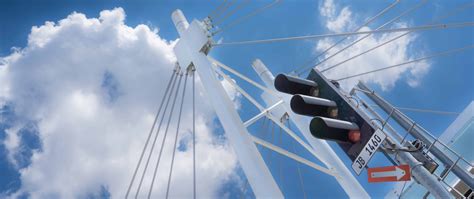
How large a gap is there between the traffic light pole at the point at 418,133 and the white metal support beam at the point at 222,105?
2.16m

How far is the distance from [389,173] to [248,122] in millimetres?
5627

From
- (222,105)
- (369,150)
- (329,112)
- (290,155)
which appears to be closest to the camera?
(369,150)

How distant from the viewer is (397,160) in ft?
13.3

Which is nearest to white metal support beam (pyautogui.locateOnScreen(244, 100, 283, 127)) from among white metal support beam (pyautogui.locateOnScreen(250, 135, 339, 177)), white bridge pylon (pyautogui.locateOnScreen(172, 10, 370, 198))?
white bridge pylon (pyautogui.locateOnScreen(172, 10, 370, 198))

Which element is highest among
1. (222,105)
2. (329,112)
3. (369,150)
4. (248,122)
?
(329,112)

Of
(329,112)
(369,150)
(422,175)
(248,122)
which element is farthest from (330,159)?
(422,175)

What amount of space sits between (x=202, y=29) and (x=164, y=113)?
2.98 metres

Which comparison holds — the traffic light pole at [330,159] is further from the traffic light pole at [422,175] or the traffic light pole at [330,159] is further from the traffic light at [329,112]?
the traffic light pole at [422,175]

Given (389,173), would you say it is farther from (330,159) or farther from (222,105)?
(330,159)

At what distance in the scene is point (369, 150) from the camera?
4.02 metres

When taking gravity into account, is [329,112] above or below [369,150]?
above

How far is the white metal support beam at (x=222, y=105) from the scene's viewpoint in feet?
18.7

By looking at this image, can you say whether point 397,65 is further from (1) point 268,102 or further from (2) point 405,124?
(1) point 268,102

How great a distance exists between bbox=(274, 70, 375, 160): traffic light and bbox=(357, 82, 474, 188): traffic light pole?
2.74ft
